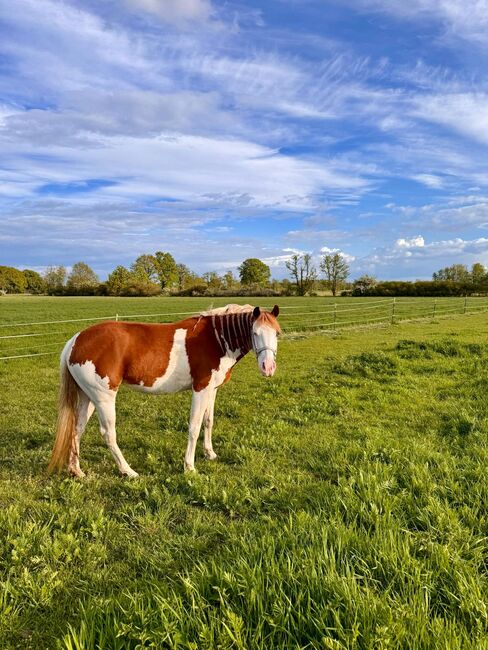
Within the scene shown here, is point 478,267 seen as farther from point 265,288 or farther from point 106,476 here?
point 106,476

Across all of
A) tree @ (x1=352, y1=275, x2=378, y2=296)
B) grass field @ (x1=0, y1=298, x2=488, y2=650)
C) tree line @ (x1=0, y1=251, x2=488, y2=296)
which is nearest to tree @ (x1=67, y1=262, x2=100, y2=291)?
tree line @ (x1=0, y1=251, x2=488, y2=296)

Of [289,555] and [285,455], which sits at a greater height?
[289,555]

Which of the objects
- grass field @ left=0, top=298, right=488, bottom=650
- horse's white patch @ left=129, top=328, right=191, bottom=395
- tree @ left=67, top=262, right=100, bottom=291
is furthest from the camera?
tree @ left=67, top=262, right=100, bottom=291

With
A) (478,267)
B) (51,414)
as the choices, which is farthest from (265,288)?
(51,414)

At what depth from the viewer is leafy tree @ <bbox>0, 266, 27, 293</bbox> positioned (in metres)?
95.7

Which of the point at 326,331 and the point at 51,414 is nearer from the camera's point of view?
the point at 51,414

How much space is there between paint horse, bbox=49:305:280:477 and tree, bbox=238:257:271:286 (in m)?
89.4

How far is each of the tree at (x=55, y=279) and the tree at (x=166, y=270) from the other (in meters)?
23.2

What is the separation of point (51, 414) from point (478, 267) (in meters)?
81.3

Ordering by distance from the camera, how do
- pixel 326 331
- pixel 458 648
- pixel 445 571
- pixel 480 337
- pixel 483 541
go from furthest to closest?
pixel 326 331 → pixel 480 337 → pixel 483 541 → pixel 445 571 → pixel 458 648

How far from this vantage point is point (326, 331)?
1930 cm

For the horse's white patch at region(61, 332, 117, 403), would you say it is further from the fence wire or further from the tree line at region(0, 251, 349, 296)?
the tree line at region(0, 251, 349, 296)

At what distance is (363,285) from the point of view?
74625 mm

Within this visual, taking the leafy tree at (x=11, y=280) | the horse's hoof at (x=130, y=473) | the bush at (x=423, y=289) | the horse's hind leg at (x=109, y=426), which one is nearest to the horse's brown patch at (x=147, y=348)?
the horse's hind leg at (x=109, y=426)
